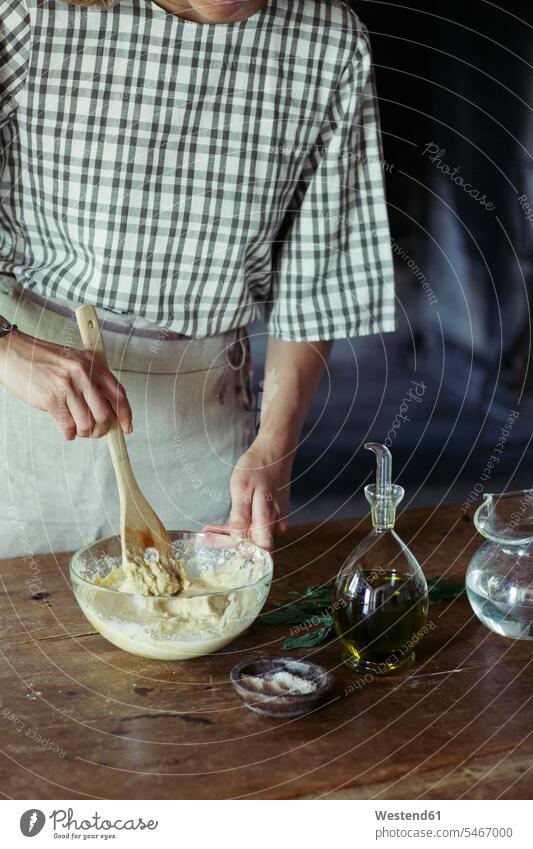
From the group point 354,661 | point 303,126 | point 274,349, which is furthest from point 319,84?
point 354,661

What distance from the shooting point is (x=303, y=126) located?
1105mm

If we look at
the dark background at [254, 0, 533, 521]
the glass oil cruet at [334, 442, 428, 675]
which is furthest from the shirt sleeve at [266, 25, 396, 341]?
the dark background at [254, 0, 533, 521]

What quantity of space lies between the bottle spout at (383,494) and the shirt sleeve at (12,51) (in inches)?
22.0

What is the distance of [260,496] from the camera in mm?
1004

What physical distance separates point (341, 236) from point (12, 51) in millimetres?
429

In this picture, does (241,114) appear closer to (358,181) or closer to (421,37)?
(358,181)

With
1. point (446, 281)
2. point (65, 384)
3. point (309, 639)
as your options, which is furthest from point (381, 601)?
point (446, 281)

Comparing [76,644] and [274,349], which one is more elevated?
[274,349]

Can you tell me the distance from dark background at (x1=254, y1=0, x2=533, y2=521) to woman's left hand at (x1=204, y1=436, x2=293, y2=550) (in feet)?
3.95

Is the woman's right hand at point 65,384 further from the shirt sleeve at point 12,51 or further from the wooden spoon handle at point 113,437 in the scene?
the shirt sleeve at point 12,51

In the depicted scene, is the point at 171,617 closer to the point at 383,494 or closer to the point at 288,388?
the point at 383,494

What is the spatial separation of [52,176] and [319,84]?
324mm
